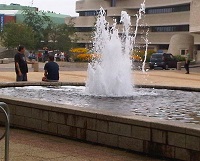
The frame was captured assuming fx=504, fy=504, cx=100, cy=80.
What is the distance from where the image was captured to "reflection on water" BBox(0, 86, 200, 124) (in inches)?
402

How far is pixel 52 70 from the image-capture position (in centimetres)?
1577

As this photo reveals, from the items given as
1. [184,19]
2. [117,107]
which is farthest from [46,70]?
[184,19]

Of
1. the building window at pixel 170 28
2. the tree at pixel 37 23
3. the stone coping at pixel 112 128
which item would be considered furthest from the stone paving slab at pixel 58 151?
the building window at pixel 170 28

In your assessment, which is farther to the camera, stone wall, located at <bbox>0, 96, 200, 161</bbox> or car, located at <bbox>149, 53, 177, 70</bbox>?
car, located at <bbox>149, 53, 177, 70</bbox>

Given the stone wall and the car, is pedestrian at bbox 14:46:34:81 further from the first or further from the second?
Result: the car

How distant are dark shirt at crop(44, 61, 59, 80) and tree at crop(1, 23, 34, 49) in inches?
2073

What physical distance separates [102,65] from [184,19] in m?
69.2

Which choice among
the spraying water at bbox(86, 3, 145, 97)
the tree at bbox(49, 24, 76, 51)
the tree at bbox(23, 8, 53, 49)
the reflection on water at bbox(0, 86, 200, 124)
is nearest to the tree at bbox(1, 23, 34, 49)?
the tree at bbox(49, 24, 76, 51)

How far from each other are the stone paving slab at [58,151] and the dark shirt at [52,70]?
6.50 m

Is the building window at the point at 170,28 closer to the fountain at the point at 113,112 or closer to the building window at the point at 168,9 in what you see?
the building window at the point at 168,9

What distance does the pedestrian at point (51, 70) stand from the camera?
15508mm

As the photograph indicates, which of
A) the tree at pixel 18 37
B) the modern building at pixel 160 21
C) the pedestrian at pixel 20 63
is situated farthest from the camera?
the modern building at pixel 160 21

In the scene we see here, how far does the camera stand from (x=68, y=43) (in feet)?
232

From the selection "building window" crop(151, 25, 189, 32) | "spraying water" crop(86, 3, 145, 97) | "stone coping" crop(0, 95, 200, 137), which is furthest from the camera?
"building window" crop(151, 25, 189, 32)
